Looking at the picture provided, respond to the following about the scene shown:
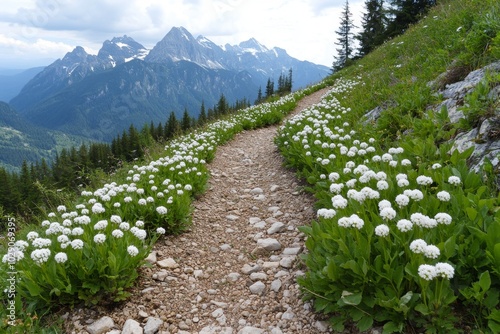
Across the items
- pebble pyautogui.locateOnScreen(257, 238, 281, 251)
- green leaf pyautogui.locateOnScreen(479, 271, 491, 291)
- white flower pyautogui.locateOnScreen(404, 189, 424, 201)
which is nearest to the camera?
green leaf pyautogui.locateOnScreen(479, 271, 491, 291)

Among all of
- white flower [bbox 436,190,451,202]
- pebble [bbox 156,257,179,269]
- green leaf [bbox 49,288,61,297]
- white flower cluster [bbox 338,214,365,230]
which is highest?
white flower [bbox 436,190,451,202]

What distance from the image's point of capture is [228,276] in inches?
205

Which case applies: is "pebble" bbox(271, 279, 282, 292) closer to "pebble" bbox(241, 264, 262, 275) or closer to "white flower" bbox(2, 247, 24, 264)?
"pebble" bbox(241, 264, 262, 275)

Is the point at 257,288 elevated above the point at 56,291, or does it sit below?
below

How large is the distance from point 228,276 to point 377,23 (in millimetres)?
50720

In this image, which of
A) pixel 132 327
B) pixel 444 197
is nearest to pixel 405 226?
pixel 444 197

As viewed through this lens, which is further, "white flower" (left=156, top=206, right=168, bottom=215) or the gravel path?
"white flower" (left=156, top=206, right=168, bottom=215)

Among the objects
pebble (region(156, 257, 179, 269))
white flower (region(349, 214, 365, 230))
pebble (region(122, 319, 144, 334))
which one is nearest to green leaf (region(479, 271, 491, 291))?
white flower (region(349, 214, 365, 230))

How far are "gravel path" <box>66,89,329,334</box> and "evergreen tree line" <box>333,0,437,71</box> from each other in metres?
21.0

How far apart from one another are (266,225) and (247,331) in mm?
2950

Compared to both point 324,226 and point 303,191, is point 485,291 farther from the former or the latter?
point 303,191

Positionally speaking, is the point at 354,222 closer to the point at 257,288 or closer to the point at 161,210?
the point at 257,288

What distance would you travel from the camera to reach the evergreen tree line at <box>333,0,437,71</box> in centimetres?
3192

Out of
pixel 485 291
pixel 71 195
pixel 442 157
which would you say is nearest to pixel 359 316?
pixel 485 291
